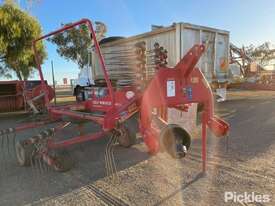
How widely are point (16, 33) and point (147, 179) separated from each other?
30.4 ft

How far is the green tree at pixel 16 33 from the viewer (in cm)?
948

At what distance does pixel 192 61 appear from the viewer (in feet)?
9.09

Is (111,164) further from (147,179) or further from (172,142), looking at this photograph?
(172,142)

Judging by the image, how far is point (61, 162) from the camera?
10.7 ft

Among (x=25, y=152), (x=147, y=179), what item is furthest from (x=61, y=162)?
(x=147, y=179)

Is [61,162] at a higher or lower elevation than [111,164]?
higher

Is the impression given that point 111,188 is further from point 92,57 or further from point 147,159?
point 92,57

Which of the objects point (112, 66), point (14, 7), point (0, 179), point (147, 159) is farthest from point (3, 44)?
point (147, 159)

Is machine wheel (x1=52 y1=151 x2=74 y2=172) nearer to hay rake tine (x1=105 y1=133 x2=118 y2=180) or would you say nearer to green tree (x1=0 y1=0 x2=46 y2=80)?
hay rake tine (x1=105 y1=133 x2=118 y2=180)

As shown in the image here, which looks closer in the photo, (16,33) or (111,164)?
(111,164)

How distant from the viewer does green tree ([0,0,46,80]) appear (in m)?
9.48

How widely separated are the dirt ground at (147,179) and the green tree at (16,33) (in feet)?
22.8

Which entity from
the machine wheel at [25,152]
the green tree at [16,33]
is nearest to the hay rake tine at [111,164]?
the machine wheel at [25,152]

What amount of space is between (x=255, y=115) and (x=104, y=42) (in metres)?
5.86
